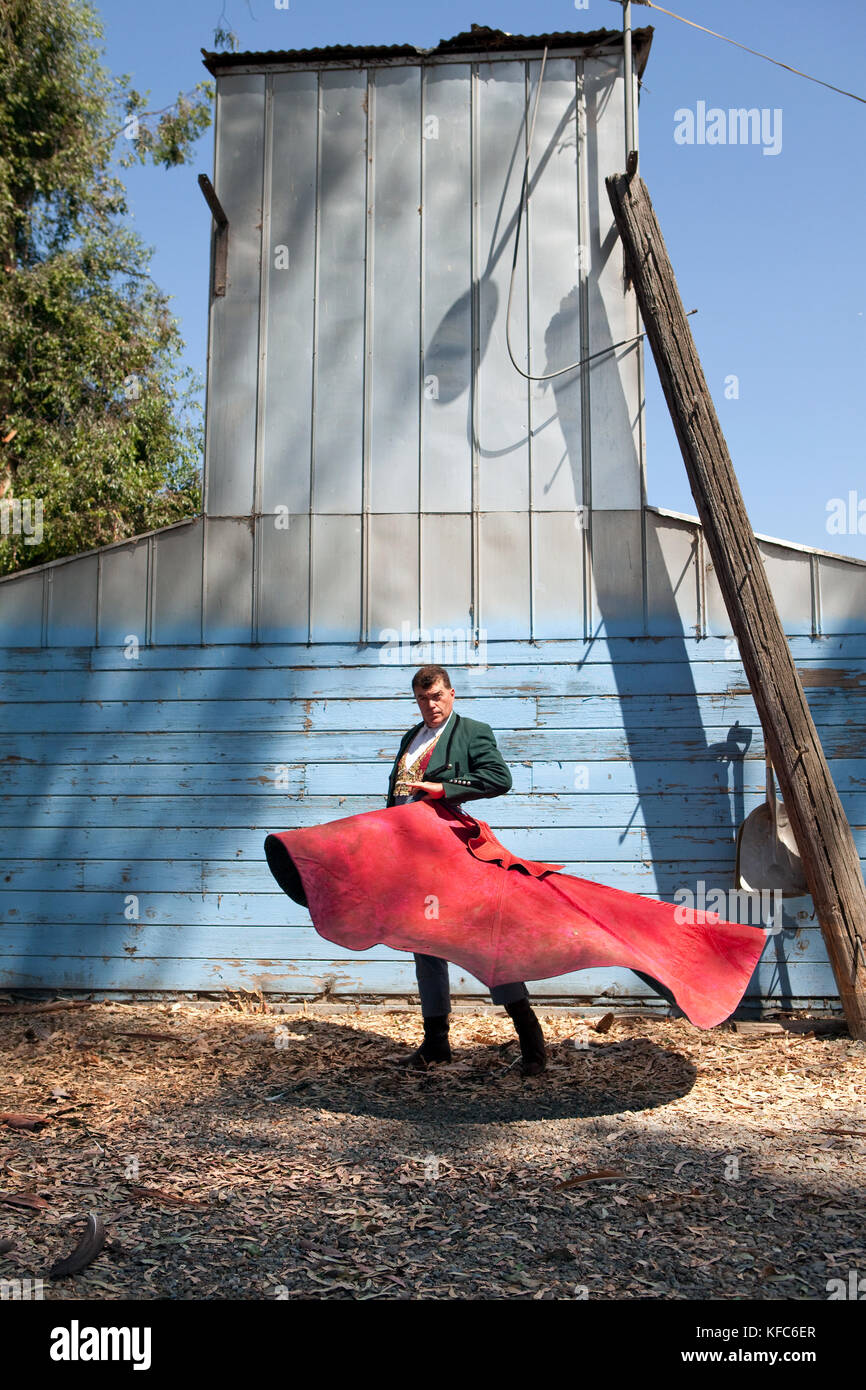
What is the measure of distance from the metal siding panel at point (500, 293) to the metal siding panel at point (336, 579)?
3.27 ft

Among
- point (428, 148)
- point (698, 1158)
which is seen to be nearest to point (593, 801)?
point (698, 1158)

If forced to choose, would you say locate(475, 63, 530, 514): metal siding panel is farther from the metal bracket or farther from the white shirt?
the white shirt

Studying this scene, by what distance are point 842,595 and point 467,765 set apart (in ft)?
10.7

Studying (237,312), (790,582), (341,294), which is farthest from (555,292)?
(790,582)

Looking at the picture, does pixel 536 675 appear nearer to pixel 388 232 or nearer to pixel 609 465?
pixel 609 465

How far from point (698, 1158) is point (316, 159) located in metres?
7.05

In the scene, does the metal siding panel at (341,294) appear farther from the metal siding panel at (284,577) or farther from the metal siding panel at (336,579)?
the metal siding panel at (284,577)

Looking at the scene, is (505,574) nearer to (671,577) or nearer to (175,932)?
(671,577)

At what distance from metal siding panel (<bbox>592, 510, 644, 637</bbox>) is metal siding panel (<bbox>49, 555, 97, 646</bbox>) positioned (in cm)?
360

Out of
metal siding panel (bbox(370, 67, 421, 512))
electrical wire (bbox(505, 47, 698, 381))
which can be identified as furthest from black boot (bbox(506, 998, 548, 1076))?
electrical wire (bbox(505, 47, 698, 381))

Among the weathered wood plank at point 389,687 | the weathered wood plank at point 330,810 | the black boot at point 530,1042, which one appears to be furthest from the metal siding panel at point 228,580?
the black boot at point 530,1042

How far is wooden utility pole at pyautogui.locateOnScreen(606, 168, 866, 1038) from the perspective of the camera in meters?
5.78

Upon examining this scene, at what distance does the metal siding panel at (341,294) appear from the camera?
7137 mm

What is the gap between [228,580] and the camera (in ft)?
23.4
